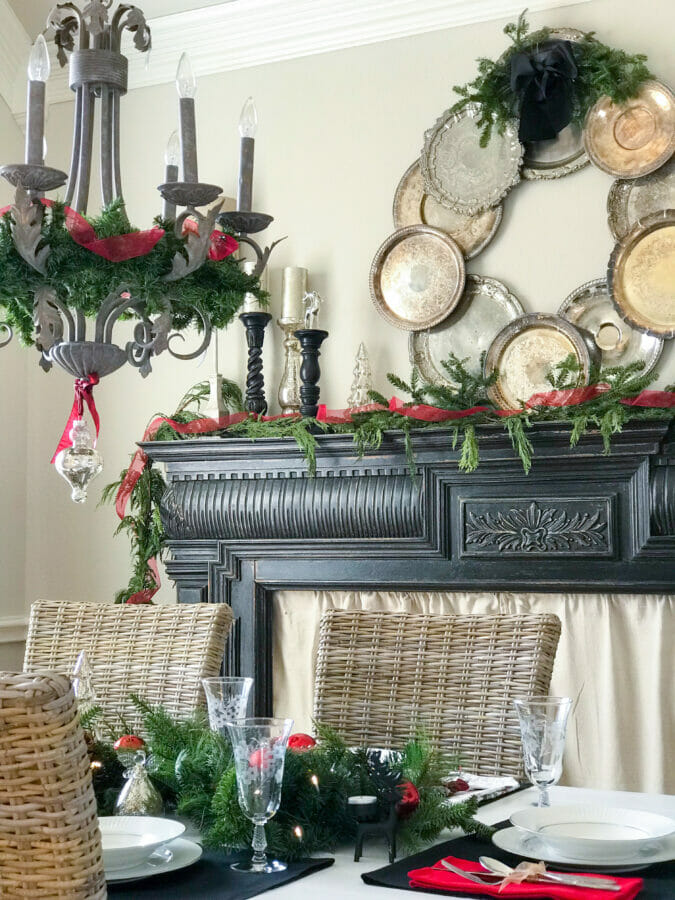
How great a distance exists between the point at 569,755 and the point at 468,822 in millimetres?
1688

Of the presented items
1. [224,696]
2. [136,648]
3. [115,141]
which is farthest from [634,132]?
[224,696]

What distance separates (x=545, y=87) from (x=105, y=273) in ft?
6.59

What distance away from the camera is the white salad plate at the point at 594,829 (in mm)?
1242

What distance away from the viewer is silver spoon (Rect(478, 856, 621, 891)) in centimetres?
116

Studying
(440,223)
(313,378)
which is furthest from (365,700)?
(440,223)

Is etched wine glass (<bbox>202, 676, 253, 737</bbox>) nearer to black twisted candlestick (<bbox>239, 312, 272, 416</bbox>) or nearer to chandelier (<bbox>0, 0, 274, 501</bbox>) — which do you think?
chandelier (<bbox>0, 0, 274, 501</bbox>)

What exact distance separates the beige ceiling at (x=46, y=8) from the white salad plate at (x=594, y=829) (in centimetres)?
322

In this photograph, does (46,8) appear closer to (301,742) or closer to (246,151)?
(246,151)

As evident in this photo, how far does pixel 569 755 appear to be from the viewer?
2.95 metres

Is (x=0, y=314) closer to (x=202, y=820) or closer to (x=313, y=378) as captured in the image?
(x=313, y=378)

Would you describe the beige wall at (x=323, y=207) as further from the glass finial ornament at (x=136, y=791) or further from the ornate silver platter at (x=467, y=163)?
the glass finial ornament at (x=136, y=791)

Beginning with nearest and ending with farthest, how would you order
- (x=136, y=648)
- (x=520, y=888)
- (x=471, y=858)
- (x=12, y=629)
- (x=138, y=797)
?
1. (x=520, y=888)
2. (x=471, y=858)
3. (x=138, y=797)
4. (x=136, y=648)
5. (x=12, y=629)

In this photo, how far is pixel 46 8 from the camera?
4.11 metres

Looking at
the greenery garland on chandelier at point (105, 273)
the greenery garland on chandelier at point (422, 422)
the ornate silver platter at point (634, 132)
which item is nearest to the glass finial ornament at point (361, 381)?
the greenery garland on chandelier at point (422, 422)
